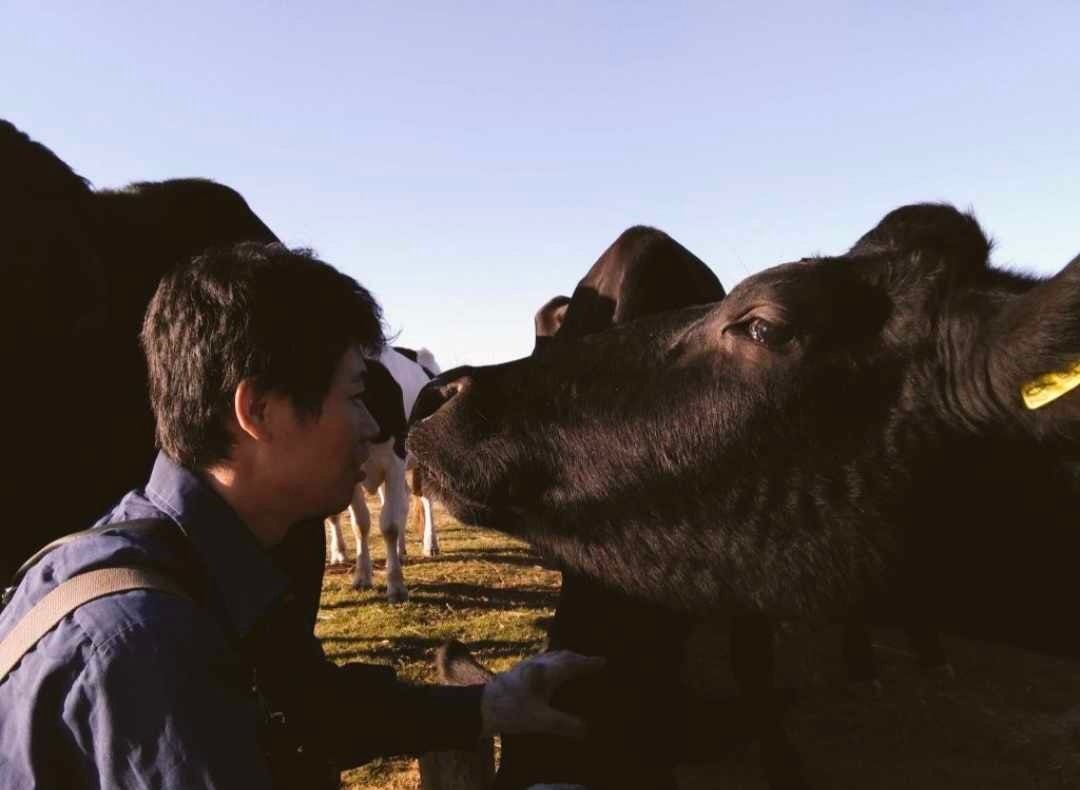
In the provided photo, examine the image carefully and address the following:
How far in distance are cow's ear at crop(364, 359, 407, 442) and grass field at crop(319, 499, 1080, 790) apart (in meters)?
1.96

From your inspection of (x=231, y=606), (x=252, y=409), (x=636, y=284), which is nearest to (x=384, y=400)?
(x=636, y=284)

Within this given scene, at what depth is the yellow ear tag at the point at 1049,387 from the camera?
1.80 metres

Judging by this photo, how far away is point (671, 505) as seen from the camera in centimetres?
257

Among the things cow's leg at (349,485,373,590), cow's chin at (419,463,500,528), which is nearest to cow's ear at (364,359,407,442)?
cow's chin at (419,463,500,528)

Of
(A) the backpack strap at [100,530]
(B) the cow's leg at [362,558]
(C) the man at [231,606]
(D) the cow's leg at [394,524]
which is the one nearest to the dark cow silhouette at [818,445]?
(C) the man at [231,606]

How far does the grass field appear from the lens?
4938 mm

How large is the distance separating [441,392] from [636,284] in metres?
2.09

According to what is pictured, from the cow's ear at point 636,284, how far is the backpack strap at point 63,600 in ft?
10.9

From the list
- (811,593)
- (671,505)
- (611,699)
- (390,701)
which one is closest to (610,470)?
(671,505)

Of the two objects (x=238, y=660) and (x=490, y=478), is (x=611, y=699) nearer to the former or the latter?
(x=490, y=478)

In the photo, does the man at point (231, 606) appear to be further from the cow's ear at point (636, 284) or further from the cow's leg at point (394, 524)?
the cow's leg at point (394, 524)

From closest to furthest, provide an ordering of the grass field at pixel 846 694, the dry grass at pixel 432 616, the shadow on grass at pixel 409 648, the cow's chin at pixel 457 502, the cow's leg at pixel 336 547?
the cow's chin at pixel 457 502 → the grass field at pixel 846 694 → the dry grass at pixel 432 616 → the shadow on grass at pixel 409 648 → the cow's leg at pixel 336 547

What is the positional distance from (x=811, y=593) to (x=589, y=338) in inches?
45.2

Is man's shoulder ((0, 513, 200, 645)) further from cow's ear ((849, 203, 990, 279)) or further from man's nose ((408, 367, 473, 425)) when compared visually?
cow's ear ((849, 203, 990, 279))
